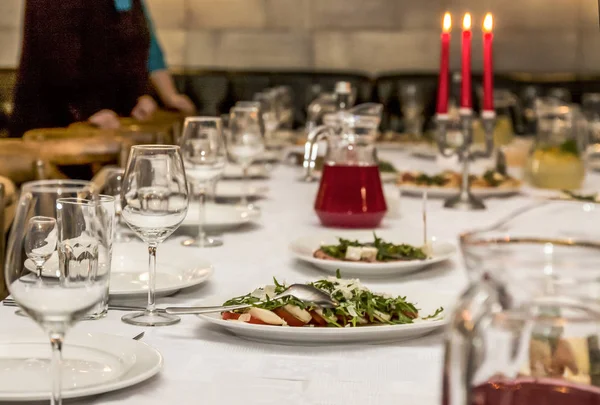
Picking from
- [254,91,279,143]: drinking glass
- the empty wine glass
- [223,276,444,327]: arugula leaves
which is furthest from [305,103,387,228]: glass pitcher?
[254,91,279,143]: drinking glass

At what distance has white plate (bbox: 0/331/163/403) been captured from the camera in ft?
2.54

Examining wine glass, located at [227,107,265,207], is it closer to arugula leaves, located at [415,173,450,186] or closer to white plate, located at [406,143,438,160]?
arugula leaves, located at [415,173,450,186]

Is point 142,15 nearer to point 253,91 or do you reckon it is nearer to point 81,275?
point 253,91

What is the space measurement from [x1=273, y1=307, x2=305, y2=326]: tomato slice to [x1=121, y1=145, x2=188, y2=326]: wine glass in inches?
6.0

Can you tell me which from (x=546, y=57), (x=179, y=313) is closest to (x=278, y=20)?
(x=546, y=57)

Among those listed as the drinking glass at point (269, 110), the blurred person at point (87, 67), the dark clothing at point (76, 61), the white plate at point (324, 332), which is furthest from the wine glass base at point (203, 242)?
the dark clothing at point (76, 61)

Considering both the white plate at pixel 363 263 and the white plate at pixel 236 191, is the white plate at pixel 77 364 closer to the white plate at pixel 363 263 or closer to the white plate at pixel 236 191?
the white plate at pixel 363 263

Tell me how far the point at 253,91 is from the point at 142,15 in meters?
0.93

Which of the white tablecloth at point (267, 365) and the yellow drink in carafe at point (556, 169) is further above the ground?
the yellow drink in carafe at point (556, 169)

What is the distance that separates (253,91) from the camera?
19.2 feet

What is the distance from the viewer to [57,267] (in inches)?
28.9

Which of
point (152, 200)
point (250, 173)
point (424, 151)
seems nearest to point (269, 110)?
point (424, 151)

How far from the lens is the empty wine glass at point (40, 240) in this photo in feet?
2.47

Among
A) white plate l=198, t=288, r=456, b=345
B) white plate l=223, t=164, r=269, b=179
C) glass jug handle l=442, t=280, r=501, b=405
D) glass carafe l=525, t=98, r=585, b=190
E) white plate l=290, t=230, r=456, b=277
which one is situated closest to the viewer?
glass jug handle l=442, t=280, r=501, b=405
